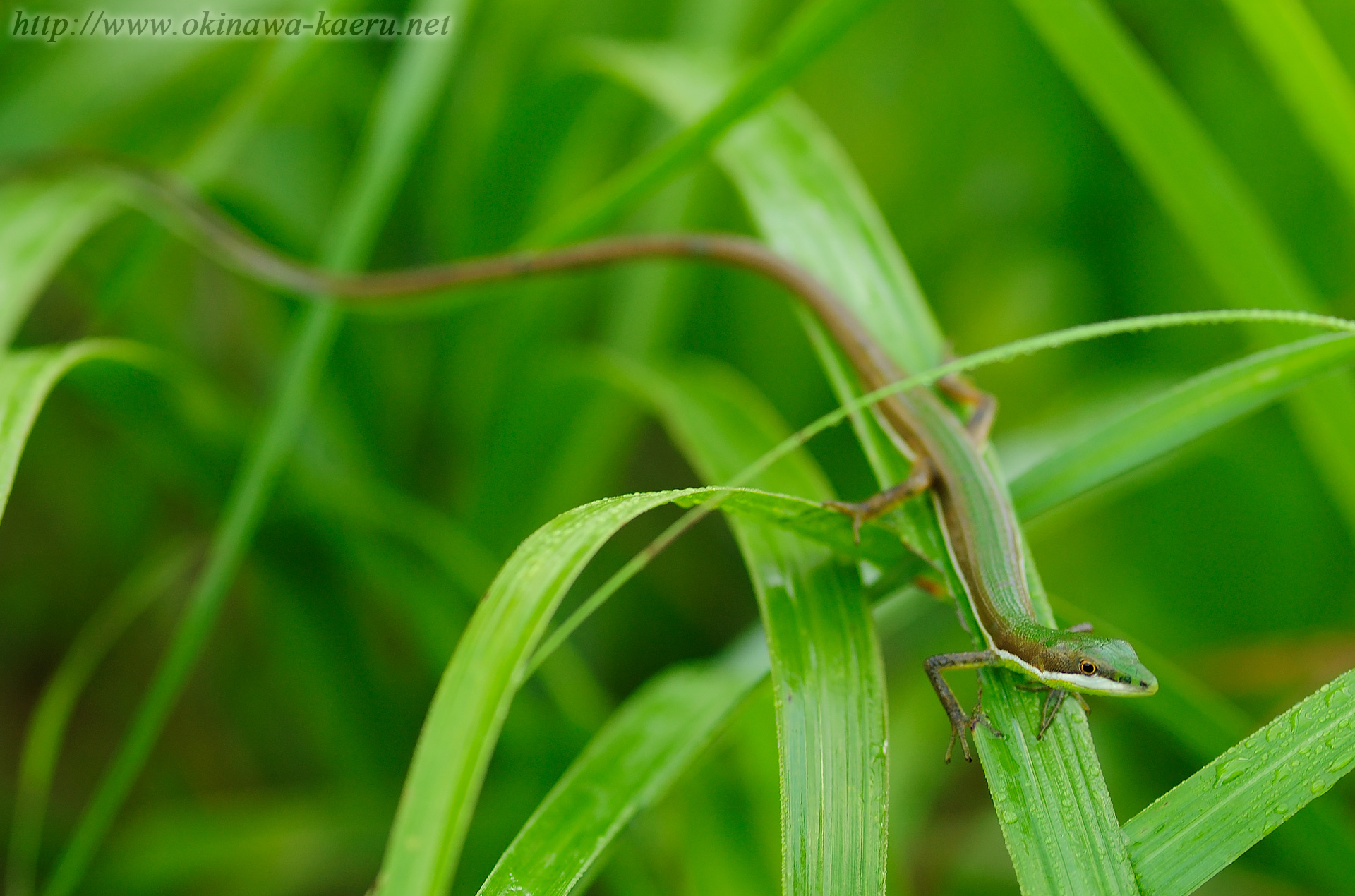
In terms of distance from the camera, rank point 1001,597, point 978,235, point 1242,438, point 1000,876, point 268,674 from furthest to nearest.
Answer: point 978,235 < point 268,674 < point 1242,438 < point 1000,876 < point 1001,597

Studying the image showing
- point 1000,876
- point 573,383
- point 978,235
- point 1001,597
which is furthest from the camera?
point 978,235

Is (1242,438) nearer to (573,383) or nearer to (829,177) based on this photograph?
(829,177)

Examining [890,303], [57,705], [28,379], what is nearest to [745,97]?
[890,303]

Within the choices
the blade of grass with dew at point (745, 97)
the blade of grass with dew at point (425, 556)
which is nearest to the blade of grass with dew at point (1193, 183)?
the blade of grass with dew at point (745, 97)

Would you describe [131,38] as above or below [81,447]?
above

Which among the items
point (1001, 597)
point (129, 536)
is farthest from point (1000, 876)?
point (129, 536)

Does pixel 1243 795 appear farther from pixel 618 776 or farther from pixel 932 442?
pixel 932 442

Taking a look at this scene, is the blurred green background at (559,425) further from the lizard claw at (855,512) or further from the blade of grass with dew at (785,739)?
the lizard claw at (855,512)
